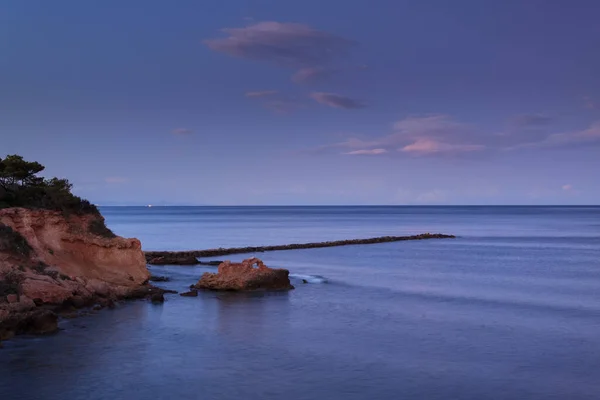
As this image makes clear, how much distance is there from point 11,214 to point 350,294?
2078 cm

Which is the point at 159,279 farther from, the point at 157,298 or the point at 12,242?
the point at 12,242

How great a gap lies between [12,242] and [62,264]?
10.9 ft

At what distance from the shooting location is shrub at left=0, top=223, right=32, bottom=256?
1218 inches

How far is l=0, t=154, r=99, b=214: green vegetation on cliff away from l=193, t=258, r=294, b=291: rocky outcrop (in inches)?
340

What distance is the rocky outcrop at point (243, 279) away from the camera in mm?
39062

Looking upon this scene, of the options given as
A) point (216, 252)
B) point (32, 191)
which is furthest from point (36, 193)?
point (216, 252)

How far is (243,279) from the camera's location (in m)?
39.1

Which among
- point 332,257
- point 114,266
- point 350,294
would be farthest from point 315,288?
point 332,257

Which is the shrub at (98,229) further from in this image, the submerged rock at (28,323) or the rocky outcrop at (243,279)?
the submerged rock at (28,323)

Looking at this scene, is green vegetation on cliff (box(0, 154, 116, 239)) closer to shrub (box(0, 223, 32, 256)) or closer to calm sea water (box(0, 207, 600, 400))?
shrub (box(0, 223, 32, 256))

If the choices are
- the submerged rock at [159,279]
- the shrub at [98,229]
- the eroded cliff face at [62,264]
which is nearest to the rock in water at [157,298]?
the eroded cliff face at [62,264]

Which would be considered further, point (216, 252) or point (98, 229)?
point (216, 252)

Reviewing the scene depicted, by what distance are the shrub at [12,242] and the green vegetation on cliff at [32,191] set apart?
2.73m

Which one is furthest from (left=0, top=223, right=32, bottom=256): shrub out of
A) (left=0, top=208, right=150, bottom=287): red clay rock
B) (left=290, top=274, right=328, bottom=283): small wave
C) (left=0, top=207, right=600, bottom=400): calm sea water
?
(left=290, top=274, right=328, bottom=283): small wave
